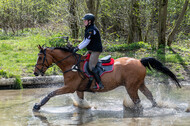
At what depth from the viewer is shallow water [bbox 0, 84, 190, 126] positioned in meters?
6.02

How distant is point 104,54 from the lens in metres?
14.3

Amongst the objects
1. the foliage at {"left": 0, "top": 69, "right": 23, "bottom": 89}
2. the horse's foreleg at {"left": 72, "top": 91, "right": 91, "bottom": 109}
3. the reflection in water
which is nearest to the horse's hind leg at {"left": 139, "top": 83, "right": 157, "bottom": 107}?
the reflection in water

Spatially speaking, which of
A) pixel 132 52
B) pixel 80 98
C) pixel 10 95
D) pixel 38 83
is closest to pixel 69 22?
pixel 132 52

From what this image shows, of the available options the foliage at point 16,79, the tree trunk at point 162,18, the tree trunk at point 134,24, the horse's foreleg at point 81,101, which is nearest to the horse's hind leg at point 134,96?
the horse's foreleg at point 81,101

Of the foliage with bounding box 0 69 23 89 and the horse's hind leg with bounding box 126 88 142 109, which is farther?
the foliage with bounding box 0 69 23 89

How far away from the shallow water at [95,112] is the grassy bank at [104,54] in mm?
2095

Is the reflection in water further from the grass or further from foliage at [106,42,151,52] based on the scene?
foliage at [106,42,151,52]

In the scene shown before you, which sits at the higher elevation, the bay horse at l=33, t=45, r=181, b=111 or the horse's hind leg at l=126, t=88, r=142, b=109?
the bay horse at l=33, t=45, r=181, b=111

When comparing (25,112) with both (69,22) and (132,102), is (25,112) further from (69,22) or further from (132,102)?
(69,22)

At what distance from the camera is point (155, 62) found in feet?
24.2

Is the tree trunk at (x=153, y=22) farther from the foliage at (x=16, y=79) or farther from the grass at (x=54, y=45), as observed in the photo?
the foliage at (x=16, y=79)

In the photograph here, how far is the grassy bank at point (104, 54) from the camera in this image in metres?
11.2

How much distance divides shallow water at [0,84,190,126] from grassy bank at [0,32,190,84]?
6.87 feet

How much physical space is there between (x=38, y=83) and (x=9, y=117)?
4144mm
